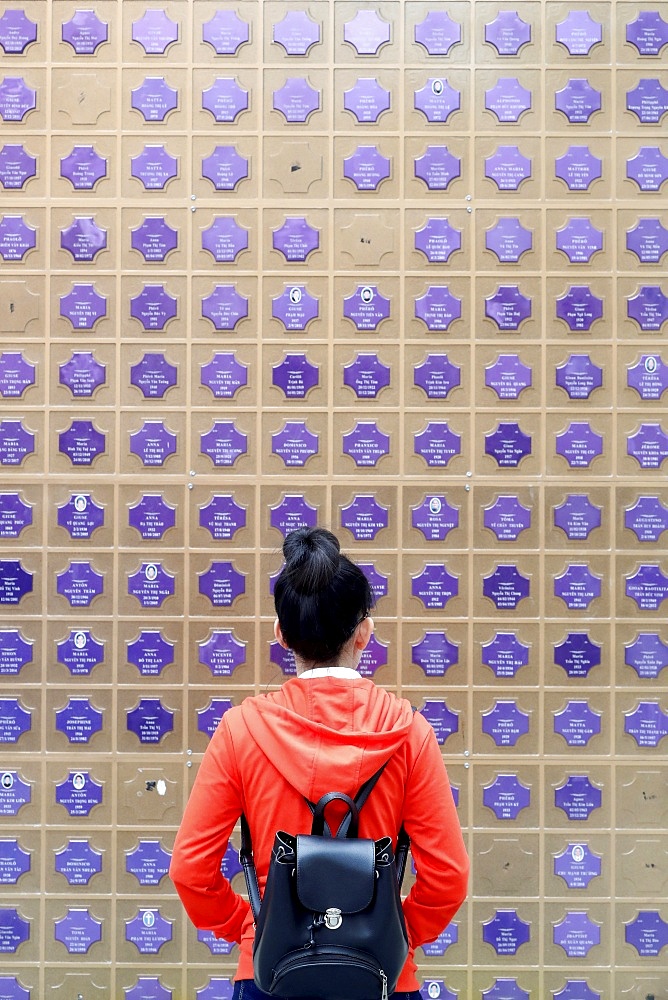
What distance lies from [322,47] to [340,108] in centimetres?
18

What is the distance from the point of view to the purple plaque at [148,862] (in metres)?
2.31

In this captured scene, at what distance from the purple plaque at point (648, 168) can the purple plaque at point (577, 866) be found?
186 cm

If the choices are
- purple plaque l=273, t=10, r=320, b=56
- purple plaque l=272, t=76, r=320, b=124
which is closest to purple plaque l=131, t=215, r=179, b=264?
purple plaque l=272, t=76, r=320, b=124

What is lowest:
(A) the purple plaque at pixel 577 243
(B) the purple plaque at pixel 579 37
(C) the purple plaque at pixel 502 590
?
(C) the purple plaque at pixel 502 590

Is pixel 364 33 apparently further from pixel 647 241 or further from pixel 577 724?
pixel 577 724

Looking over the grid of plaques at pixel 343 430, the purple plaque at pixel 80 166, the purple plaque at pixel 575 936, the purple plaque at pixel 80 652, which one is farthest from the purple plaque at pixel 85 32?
the purple plaque at pixel 575 936

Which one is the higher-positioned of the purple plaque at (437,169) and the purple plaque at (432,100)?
the purple plaque at (432,100)

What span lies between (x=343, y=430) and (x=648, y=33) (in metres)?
1.41

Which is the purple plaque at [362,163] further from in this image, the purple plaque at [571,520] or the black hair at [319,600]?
the black hair at [319,600]

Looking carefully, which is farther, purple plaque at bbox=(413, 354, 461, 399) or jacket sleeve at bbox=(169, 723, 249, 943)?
purple plaque at bbox=(413, 354, 461, 399)

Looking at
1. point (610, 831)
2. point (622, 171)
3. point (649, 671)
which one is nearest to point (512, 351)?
point (622, 171)

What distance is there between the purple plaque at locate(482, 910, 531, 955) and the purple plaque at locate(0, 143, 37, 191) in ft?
7.98

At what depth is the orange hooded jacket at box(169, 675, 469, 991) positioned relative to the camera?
1.32 metres

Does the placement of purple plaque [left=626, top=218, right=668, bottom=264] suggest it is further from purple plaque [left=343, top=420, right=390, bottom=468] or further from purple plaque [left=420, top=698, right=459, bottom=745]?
purple plaque [left=420, top=698, right=459, bottom=745]
